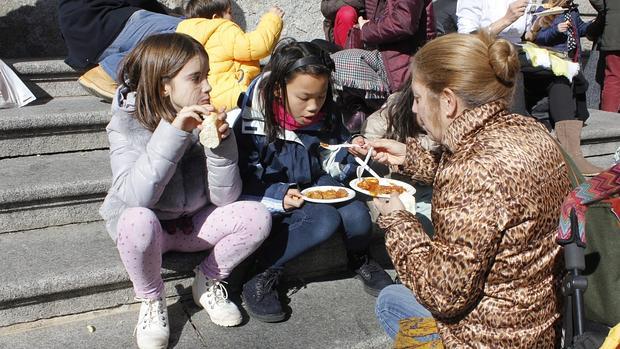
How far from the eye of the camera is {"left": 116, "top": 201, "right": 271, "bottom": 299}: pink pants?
104 inches

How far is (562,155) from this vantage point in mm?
2002

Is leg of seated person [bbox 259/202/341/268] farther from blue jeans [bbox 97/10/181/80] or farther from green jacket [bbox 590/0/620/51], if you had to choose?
green jacket [bbox 590/0/620/51]

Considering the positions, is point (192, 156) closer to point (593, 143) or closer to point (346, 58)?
point (346, 58)

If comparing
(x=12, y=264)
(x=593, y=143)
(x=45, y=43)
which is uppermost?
(x=45, y=43)

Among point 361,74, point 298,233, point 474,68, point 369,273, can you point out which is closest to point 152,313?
point 298,233

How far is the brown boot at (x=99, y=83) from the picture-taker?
161 inches

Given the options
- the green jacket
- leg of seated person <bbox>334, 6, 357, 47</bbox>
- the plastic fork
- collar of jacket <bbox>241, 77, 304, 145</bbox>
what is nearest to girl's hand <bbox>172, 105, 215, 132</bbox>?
collar of jacket <bbox>241, 77, 304, 145</bbox>

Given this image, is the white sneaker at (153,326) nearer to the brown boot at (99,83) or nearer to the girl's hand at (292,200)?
the girl's hand at (292,200)

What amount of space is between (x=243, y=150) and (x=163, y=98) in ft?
1.79

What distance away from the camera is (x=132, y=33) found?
4.25m

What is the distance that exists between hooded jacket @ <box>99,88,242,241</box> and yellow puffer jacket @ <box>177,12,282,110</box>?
1177mm

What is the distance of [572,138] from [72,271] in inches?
151

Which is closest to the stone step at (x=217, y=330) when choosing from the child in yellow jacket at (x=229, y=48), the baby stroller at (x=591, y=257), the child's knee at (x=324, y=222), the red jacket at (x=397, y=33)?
the child's knee at (x=324, y=222)

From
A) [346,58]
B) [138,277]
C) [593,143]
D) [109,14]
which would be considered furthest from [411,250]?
[593,143]
